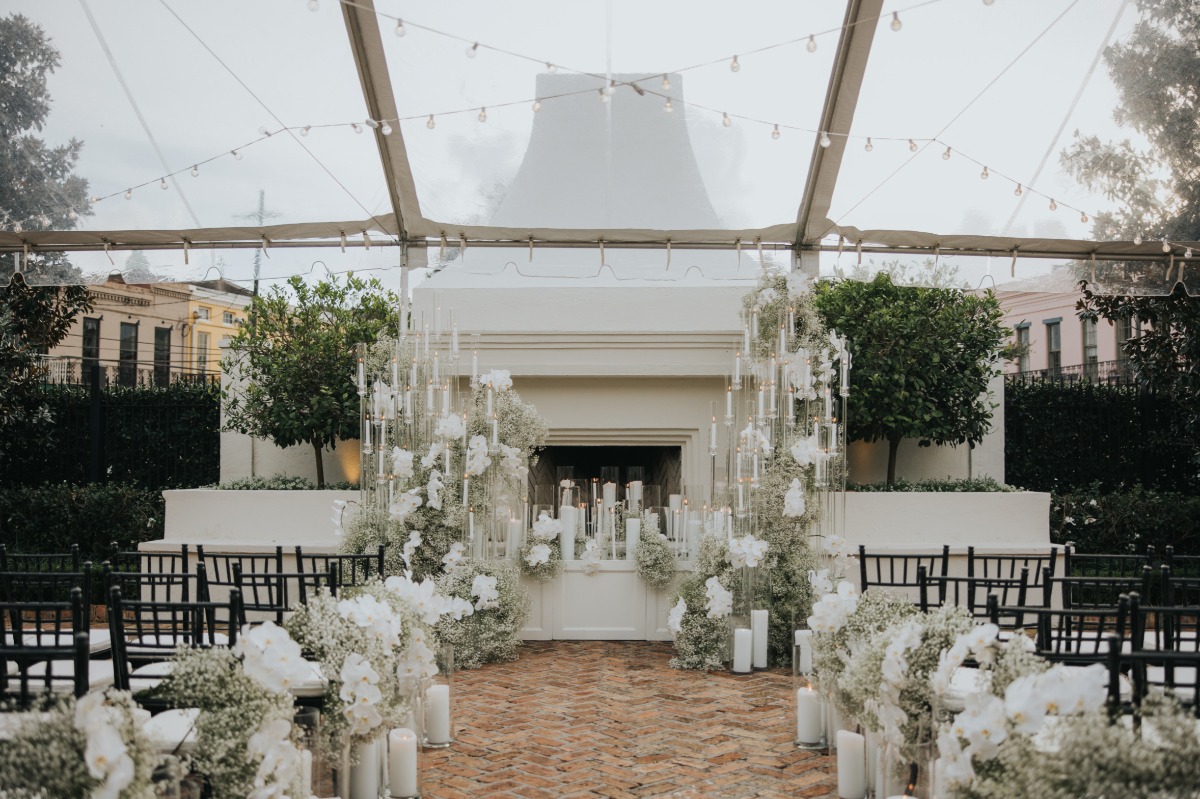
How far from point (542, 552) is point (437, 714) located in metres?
2.79

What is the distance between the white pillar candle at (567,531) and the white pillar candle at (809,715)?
317 cm

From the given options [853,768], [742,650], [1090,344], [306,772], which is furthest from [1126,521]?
[1090,344]

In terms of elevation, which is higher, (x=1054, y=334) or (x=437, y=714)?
(x=1054, y=334)

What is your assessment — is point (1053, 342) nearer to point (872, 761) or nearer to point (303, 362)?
point (303, 362)

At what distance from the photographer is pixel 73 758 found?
248cm

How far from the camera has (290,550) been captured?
892 cm

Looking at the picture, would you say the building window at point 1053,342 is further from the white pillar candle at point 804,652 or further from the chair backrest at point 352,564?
the chair backrest at point 352,564

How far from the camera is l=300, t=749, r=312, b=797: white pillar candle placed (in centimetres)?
352

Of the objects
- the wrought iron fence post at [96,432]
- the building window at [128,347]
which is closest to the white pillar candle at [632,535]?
the wrought iron fence post at [96,432]

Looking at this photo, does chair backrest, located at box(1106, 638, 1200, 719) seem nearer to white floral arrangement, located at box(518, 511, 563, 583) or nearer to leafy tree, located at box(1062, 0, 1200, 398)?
leafy tree, located at box(1062, 0, 1200, 398)

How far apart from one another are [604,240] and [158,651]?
493cm

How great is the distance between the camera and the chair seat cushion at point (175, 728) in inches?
128

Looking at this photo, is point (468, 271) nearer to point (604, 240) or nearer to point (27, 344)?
point (604, 240)

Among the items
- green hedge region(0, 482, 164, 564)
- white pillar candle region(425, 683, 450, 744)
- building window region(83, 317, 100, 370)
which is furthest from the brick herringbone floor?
building window region(83, 317, 100, 370)
